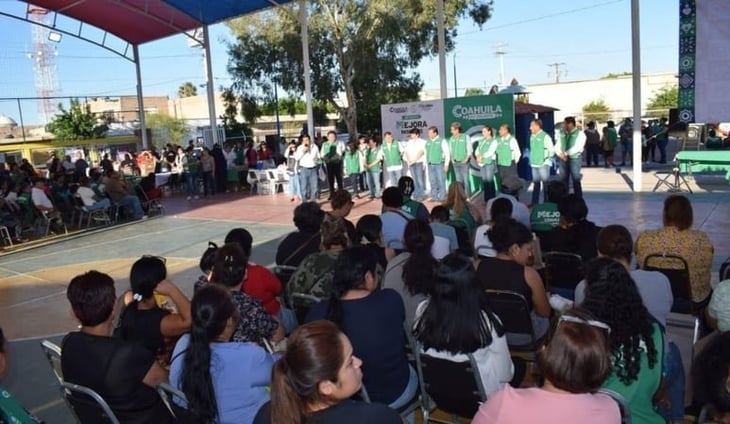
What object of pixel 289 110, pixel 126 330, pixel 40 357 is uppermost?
pixel 289 110

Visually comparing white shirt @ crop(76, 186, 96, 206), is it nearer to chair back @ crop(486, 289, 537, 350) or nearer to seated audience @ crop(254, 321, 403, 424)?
chair back @ crop(486, 289, 537, 350)

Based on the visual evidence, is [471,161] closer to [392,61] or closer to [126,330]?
[126,330]

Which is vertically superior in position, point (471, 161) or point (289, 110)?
point (289, 110)

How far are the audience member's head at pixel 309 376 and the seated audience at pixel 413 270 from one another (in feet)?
5.96

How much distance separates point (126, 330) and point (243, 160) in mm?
17709

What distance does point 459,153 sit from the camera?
528 inches

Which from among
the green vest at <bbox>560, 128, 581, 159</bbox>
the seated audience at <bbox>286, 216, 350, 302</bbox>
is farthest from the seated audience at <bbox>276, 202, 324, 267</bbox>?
the green vest at <bbox>560, 128, 581, 159</bbox>

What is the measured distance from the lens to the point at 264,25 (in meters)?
30.2

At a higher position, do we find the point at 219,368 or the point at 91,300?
the point at 91,300

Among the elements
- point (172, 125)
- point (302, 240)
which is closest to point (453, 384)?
point (302, 240)

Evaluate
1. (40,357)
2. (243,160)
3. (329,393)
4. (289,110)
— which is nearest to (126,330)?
(329,393)

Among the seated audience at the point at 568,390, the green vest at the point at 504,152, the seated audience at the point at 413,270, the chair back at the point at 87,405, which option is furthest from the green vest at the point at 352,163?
the seated audience at the point at 568,390

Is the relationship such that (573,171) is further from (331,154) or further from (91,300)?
(91,300)

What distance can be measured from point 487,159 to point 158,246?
651 cm
